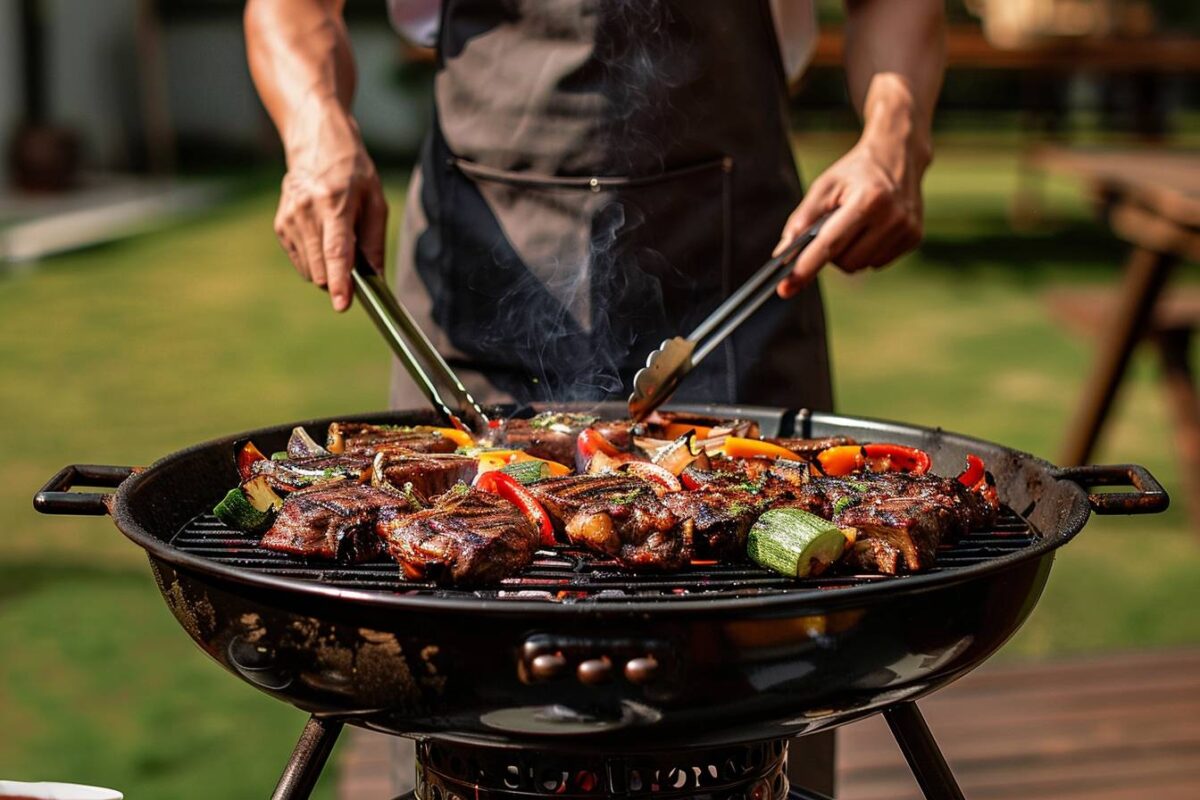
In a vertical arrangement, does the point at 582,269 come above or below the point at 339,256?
below

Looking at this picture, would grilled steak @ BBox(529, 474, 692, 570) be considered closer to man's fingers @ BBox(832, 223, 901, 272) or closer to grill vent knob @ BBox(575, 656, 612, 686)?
grill vent knob @ BBox(575, 656, 612, 686)

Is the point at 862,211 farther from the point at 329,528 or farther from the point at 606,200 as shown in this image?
the point at 329,528

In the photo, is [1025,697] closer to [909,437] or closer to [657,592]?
[909,437]

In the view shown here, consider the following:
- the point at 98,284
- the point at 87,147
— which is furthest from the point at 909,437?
the point at 87,147

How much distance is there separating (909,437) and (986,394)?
19.7ft

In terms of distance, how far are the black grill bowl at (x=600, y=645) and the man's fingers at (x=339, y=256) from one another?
2.19ft

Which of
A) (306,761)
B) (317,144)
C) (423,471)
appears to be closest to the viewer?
(306,761)

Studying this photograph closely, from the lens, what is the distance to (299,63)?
8.78ft

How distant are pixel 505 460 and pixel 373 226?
0.58 meters

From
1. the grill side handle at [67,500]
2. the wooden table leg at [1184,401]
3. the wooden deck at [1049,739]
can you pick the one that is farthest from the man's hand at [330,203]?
the wooden table leg at [1184,401]

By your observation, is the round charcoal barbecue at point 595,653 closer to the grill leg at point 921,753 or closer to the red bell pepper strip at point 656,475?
the grill leg at point 921,753

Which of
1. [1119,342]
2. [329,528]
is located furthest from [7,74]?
[329,528]

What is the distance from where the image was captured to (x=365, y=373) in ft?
28.1

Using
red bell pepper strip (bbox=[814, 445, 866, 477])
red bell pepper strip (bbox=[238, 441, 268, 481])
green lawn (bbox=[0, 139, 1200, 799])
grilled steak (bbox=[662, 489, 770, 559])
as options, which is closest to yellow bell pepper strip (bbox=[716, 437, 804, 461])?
red bell pepper strip (bbox=[814, 445, 866, 477])
